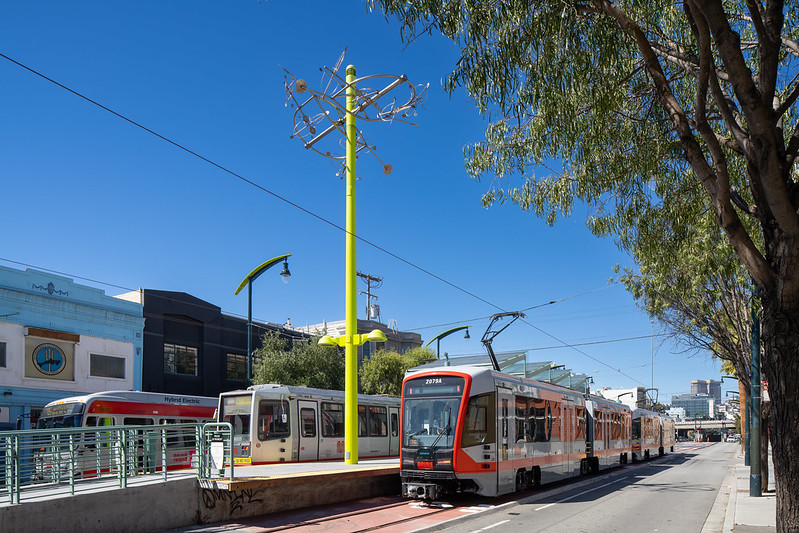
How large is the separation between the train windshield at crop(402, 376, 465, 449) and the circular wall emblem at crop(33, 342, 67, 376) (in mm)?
21458

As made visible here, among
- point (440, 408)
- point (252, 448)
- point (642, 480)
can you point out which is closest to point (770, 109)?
point (440, 408)

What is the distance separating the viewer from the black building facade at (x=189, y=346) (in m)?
38.6

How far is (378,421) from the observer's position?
83.8ft

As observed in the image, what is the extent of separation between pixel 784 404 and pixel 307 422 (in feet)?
54.5

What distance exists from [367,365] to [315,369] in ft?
32.1

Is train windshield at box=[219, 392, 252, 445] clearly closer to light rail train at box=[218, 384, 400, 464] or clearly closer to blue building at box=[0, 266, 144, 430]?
light rail train at box=[218, 384, 400, 464]

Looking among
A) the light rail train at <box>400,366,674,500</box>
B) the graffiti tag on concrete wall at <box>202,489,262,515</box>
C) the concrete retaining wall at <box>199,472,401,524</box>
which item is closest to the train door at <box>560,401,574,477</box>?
the light rail train at <box>400,366,674,500</box>

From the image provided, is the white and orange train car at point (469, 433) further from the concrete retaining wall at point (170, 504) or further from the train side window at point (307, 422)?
the train side window at point (307, 422)

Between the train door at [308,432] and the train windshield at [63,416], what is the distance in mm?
6884

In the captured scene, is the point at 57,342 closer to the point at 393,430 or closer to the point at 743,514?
the point at 393,430

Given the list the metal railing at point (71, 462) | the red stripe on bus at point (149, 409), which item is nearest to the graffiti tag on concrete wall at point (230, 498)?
the metal railing at point (71, 462)

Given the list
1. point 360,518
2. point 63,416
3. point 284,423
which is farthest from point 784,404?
point 63,416

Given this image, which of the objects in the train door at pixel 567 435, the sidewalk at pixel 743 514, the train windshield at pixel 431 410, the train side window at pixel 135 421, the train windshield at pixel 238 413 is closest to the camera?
the sidewalk at pixel 743 514

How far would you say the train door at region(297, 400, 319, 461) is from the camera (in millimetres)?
21484
